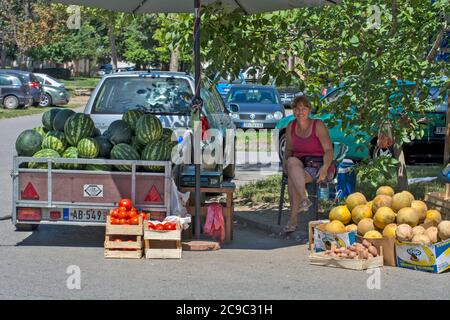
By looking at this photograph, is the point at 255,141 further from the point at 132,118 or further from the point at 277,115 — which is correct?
the point at 132,118

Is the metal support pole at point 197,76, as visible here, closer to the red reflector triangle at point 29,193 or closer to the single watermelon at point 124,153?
the single watermelon at point 124,153


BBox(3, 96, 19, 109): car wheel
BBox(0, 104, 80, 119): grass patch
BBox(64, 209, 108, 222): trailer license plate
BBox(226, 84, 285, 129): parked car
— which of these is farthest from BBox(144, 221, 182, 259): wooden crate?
BBox(3, 96, 19, 109): car wheel

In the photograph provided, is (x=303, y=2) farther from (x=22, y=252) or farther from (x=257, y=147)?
(x=257, y=147)

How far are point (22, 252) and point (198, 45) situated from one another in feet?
10.3

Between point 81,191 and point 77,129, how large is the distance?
88cm

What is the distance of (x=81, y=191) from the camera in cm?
963

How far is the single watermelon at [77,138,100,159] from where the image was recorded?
9789mm

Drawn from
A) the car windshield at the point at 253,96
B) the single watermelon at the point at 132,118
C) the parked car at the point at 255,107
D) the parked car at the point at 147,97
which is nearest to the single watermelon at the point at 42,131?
the single watermelon at the point at 132,118

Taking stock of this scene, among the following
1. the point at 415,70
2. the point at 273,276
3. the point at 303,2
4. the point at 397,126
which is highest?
the point at 303,2

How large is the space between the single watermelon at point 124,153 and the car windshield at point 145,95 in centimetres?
252

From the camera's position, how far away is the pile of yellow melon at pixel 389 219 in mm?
8930

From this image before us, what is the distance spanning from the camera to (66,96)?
46.1 m

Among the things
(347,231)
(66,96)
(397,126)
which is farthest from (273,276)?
(66,96)

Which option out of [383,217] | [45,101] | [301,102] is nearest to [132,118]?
[301,102]
